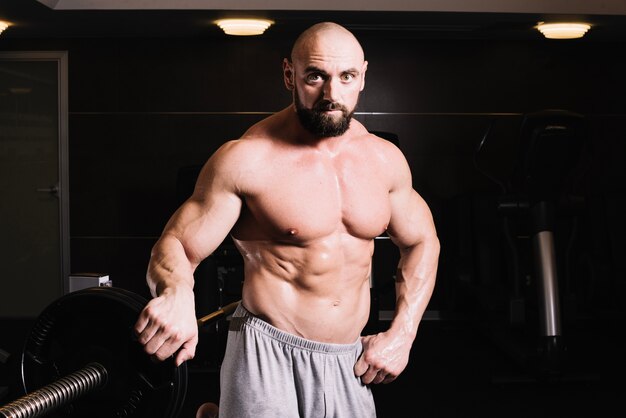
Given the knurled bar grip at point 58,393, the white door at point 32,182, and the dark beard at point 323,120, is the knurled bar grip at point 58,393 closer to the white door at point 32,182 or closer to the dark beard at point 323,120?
the dark beard at point 323,120

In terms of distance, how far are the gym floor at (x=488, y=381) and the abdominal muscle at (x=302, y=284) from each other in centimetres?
197

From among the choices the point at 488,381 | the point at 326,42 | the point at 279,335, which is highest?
the point at 326,42

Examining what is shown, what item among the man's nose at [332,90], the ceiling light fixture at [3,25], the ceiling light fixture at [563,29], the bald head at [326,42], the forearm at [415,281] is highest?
the ceiling light fixture at [3,25]

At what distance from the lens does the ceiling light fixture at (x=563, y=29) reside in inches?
192

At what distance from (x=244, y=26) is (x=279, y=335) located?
337cm

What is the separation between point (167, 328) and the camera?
140 cm

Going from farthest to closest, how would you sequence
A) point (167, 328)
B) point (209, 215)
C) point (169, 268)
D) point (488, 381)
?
point (488, 381), point (209, 215), point (169, 268), point (167, 328)

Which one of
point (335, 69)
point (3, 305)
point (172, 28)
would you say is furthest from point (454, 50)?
point (335, 69)

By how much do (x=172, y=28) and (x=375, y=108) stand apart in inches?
59.8

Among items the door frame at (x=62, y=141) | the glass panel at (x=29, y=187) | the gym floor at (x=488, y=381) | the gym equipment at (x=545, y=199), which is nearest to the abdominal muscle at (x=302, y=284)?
the gym floor at (x=488, y=381)

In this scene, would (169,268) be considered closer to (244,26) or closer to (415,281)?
(415,281)

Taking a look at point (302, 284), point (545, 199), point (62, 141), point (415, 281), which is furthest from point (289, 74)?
point (62, 141)

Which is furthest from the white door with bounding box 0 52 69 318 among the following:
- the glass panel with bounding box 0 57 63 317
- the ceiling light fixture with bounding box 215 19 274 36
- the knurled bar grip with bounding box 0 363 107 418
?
the knurled bar grip with bounding box 0 363 107 418

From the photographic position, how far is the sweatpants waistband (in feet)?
5.78
